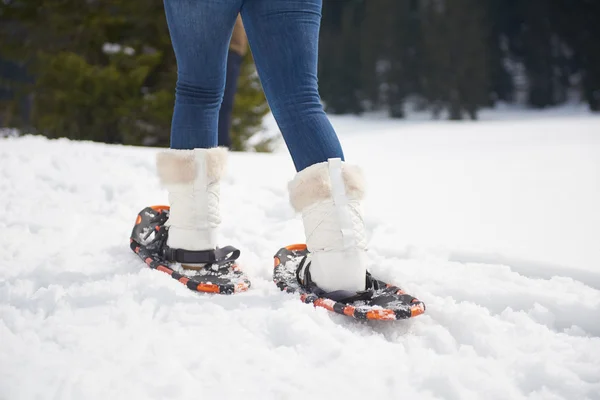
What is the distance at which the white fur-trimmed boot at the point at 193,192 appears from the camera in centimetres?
136

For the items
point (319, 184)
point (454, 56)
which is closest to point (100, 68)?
point (319, 184)

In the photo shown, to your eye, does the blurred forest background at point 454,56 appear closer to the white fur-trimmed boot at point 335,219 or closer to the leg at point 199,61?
the leg at point 199,61

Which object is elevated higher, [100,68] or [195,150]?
[100,68]

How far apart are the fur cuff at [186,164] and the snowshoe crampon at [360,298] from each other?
0.32m

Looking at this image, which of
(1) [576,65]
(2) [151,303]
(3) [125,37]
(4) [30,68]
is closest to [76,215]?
(2) [151,303]

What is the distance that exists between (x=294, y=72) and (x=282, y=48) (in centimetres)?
6

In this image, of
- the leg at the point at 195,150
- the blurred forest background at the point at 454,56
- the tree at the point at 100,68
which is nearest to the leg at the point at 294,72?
the leg at the point at 195,150

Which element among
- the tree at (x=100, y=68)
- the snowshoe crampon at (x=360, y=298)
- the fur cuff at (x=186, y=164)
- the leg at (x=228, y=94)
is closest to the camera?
the snowshoe crampon at (x=360, y=298)

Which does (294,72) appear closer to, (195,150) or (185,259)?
(195,150)

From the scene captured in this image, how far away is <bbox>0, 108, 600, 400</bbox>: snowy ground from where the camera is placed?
864 millimetres

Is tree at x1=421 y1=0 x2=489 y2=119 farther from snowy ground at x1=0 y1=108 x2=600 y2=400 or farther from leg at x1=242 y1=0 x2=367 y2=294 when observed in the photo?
leg at x1=242 y1=0 x2=367 y2=294

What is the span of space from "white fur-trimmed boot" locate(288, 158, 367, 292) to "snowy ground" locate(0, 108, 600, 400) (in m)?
0.11

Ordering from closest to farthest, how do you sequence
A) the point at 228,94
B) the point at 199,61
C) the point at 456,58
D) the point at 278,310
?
the point at 278,310
the point at 199,61
the point at 228,94
the point at 456,58

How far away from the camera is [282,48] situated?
1180mm
